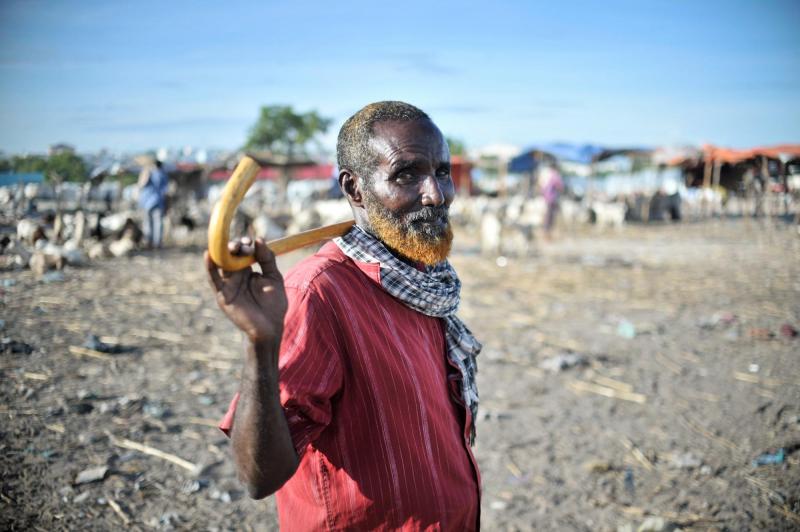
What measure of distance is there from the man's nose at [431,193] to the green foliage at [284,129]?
39.6 meters

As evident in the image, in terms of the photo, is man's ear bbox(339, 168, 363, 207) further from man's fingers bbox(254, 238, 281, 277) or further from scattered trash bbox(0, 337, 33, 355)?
scattered trash bbox(0, 337, 33, 355)

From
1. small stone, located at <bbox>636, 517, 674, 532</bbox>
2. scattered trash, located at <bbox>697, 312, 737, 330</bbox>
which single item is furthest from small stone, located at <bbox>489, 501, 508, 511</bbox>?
scattered trash, located at <bbox>697, 312, 737, 330</bbox>

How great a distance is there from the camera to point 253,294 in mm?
1080

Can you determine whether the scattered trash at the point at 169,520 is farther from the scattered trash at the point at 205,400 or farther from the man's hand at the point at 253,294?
the man's hand at the point at 253,294

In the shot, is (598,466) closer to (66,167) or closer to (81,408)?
(81,408)

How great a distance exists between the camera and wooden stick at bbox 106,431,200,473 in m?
3.52

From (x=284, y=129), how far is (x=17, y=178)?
37143 millimetres

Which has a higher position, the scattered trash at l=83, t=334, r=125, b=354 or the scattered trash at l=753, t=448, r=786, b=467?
the scattered trash at l=83, t=334, r=125, b=354

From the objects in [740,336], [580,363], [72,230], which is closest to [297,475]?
[580,363]

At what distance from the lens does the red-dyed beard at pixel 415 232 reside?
1.61m

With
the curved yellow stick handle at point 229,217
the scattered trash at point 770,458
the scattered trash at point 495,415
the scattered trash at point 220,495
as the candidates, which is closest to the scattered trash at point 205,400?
the scattered trash at point 220,495

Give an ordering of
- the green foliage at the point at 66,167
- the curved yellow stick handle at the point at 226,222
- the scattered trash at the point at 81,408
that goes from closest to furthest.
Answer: the curved yellow stick handle at the point at 226,222, the scattered trash at the point at 81,408, the green foliage at the point at 66,167

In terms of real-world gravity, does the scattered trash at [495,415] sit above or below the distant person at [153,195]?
below

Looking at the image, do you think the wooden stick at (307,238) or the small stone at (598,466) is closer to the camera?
the wooden stick at (307,238)
